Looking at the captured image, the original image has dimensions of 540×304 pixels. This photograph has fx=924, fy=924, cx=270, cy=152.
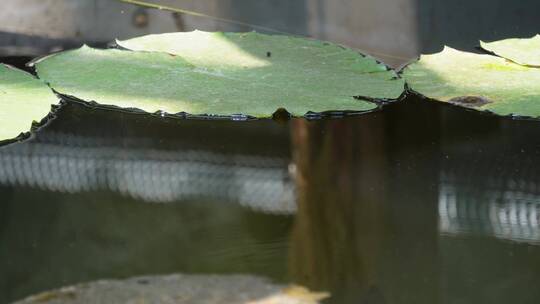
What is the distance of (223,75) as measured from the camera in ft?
7.73

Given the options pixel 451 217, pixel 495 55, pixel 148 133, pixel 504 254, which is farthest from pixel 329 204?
pixel 495 55

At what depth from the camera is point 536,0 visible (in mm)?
3094

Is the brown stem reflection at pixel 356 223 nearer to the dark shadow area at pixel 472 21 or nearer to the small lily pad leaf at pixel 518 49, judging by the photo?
the small lily pad leaf at pixel 518 49

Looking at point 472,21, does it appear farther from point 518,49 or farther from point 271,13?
point 271,13

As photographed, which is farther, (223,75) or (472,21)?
(472,21)

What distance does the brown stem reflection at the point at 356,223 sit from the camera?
60.2 inches

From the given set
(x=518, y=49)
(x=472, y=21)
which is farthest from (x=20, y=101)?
(x=472, y=21)

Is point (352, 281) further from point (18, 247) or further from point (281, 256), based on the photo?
point (18, 247)

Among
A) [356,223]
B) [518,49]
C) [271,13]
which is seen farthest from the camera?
[271,13]

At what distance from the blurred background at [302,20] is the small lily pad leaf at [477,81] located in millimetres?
275

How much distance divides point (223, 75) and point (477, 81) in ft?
2.13

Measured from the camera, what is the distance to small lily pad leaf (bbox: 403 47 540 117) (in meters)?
2.22

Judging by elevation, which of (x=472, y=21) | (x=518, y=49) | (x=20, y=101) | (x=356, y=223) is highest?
(x=472, y=21)

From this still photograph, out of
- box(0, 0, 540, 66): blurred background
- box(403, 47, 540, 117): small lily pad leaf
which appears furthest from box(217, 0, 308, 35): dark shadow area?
box(403, 47, 540, 117): small lily pad leaf
